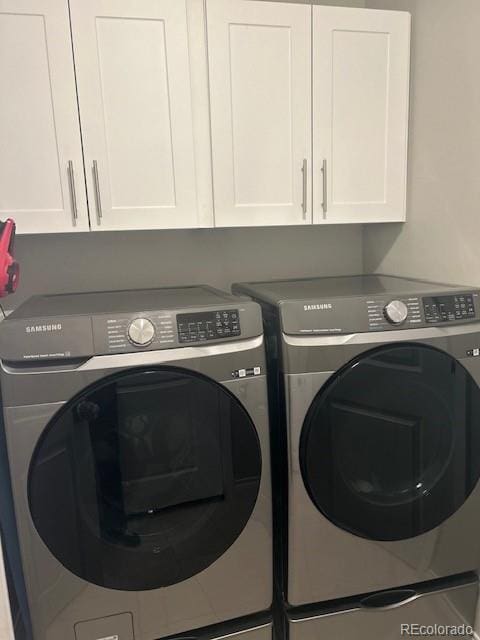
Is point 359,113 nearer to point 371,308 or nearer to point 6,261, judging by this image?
point 371,308

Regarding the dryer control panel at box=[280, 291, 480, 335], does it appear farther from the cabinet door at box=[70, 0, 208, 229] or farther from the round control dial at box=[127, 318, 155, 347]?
the cabinet door at box=[70, 0, 208, 229]

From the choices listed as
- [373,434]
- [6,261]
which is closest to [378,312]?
[373,434]

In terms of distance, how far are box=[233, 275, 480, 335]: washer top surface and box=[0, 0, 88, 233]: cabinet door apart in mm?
712

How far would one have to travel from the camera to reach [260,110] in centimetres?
159

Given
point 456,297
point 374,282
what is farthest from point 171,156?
point 456,297

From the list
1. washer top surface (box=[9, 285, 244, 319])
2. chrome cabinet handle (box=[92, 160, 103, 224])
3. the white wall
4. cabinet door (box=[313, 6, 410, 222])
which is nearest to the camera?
washer top surface (box=[9, 285, 244, 319])

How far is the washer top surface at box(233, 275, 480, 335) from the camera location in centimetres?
125

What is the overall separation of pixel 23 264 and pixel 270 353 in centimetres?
101

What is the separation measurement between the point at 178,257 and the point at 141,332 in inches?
31.7

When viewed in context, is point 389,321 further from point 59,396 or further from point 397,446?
point 59,396

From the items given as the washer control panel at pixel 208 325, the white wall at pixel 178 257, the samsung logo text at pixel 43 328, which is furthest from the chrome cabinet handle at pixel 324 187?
the samsung logo text at pixel 43 328

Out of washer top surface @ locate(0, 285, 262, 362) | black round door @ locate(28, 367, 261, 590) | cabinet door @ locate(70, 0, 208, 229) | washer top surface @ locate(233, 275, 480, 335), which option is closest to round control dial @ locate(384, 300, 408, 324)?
washer top surface @ locate(233, 275, 480, 335)

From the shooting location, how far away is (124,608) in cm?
125

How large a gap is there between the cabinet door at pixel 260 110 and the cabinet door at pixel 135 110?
105mm
